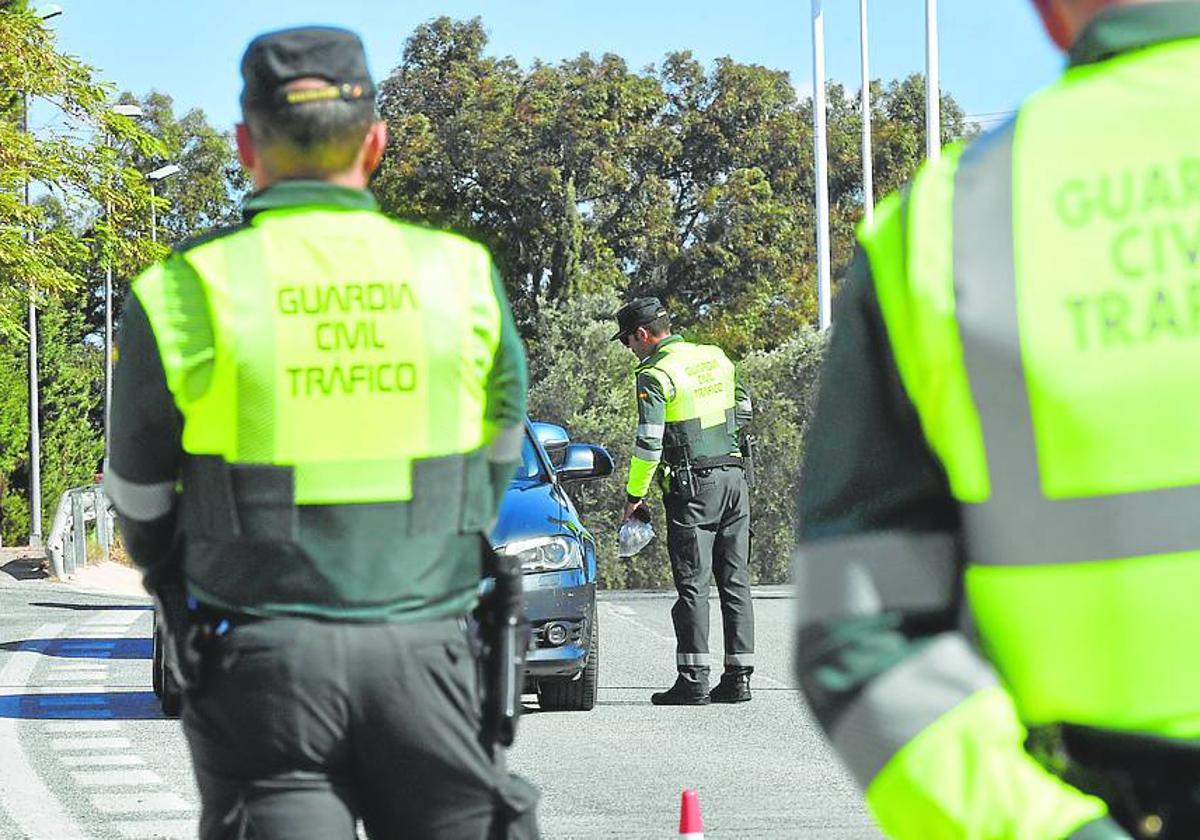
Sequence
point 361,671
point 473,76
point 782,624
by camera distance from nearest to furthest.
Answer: point 361,671, point 782,624, point 473,76

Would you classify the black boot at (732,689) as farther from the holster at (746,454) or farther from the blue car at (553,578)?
the holster at (746,454)

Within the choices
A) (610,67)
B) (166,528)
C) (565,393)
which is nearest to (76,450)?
(565,393)

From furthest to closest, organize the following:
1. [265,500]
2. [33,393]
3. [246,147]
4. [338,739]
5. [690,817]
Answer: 1. [33,393]
2. [690,817]
3. [246,147]
4. [265,500]
5. [338,739]

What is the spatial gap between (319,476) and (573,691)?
328 inches

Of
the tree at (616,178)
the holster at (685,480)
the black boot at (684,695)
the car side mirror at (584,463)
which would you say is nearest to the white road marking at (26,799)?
the car side mirror at (584,463)

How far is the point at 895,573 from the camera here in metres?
1.98

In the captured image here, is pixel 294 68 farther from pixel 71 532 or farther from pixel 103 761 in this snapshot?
pixel 71 532

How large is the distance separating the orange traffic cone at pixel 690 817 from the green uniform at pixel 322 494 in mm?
2731

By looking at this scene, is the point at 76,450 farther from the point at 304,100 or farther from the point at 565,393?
the point at 304,100

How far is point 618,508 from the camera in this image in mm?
43812

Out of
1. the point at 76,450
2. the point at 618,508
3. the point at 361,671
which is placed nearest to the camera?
the point at 361,671

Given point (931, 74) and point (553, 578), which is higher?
point (931, 74)

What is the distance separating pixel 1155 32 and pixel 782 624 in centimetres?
1665

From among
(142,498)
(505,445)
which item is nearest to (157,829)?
(505,445)
